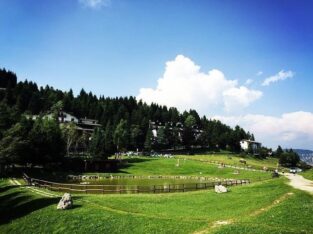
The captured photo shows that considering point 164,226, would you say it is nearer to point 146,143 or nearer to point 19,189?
point 19,189

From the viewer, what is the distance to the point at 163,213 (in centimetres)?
3675

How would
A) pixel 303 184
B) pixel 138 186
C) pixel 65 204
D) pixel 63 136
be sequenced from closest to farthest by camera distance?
pixel 65 204, pixel 303 184, pixel 138 186, pixel 63 136

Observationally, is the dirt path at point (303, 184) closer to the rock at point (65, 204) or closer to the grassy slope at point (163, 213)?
the grassy slope at point (163, 213)

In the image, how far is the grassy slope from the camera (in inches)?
1205

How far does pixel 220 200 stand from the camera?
4275cm

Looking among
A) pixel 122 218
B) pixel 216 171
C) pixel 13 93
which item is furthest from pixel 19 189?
pixel 13 93

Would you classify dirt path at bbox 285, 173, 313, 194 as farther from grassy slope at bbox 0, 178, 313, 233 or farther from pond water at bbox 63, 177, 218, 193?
pond water at bbox 63, 177, 218, 193

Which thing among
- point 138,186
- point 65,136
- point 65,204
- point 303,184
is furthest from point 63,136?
point 303,184

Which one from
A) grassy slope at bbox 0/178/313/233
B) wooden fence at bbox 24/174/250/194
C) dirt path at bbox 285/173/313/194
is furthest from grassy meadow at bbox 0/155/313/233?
wooden fence at bbox 24/174/250/194

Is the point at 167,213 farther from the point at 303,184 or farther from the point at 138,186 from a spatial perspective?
the point at 138,186

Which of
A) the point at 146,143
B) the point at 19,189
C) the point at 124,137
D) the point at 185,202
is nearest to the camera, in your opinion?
the point at 185,202

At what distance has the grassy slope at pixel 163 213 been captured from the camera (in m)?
30.6

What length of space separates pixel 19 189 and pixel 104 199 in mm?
18784

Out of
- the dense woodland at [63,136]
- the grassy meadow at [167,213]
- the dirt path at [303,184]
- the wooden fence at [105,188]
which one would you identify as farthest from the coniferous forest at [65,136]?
the dirt path at [303,184]
